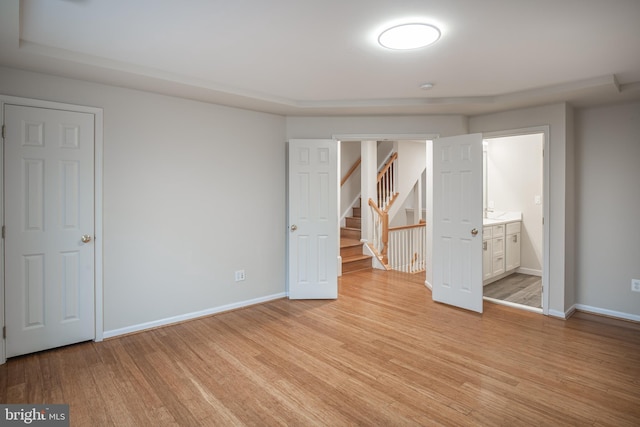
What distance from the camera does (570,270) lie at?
4.10m

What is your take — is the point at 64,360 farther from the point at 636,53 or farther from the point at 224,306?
the point at 636,53

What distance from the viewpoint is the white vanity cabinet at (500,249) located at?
5277 millimetres

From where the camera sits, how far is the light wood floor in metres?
2.23

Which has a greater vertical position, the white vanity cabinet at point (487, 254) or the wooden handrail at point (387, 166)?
the wooden handrail at point (387, 166)

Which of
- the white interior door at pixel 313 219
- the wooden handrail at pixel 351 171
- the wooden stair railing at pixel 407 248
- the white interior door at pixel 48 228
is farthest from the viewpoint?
the wooden handrail at pixel 351 171

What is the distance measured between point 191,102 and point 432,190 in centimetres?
304

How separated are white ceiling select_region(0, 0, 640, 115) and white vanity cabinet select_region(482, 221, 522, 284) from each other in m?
2.07

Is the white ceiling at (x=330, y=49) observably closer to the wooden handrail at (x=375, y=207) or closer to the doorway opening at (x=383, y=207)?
the doorway opening at (x=383, y=207)

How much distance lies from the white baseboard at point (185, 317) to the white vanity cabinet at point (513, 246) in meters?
3.61

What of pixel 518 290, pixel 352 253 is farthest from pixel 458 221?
pixel 352 253

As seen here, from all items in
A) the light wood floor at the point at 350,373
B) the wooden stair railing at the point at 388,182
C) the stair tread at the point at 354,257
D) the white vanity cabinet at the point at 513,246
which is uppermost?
the wooden stair railing at the point at 388,182

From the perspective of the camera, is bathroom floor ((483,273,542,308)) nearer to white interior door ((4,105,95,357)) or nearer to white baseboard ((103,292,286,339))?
white baseboard ((103,292,286,339))

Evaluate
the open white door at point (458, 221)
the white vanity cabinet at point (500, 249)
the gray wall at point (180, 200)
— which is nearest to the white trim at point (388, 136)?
the open white door at point (458, 221)

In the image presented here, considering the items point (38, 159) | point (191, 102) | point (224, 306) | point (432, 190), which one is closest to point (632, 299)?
point (432, 190)
